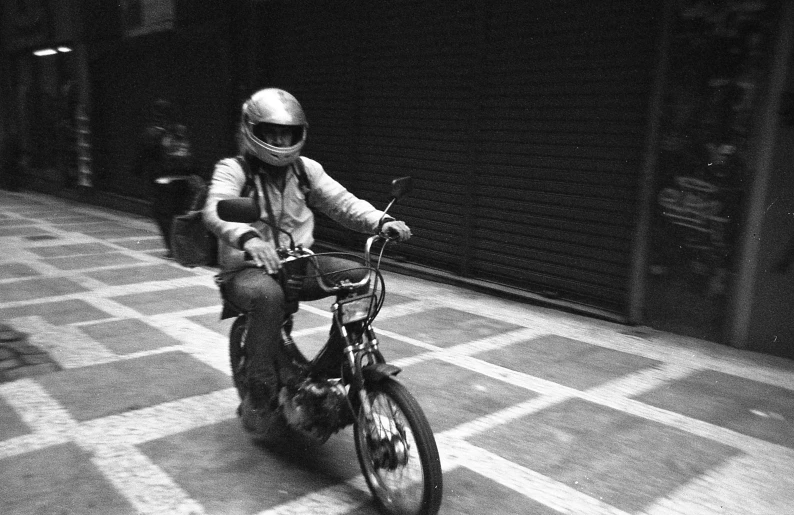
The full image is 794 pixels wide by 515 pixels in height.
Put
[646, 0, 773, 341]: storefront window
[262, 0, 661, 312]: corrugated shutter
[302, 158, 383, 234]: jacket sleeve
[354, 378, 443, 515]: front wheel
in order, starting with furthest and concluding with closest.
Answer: [262, 0, 661, 312]: corrugated shutter
[646, 0, 773, 341]: storefront window
[302, 158, 383, 234]: jacket sleeve
[354, 378, 443, 515]: front wheel

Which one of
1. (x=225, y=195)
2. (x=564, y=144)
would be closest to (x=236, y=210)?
(x=225, y=195)

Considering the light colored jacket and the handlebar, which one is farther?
the light colored jacket

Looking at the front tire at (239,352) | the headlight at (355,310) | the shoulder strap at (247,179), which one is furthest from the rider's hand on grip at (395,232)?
the front tire at (239,352)

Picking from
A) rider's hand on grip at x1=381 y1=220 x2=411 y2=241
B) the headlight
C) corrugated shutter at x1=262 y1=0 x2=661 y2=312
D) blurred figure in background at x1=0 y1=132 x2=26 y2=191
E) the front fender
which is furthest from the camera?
blurred figure in background at x1=0 y1=132 x2=26 y2=191

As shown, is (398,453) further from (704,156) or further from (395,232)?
(704,156)

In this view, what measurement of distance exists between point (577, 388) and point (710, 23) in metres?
3.18

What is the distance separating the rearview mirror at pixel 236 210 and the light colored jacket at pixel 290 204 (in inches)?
18.9

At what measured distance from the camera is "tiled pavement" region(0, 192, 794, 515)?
10.9ft

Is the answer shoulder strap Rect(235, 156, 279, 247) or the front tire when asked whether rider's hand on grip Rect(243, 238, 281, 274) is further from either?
the front tire

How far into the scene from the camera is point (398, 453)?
2.97 m

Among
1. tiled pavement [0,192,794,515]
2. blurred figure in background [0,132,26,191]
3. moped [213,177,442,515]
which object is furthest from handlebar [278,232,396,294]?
blurred figure in background [0,132,26,191]

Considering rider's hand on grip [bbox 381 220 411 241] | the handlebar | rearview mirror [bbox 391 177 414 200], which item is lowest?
the handlebar

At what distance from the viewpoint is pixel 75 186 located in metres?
16.1

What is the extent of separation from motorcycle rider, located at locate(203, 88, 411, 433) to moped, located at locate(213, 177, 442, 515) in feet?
0.33
